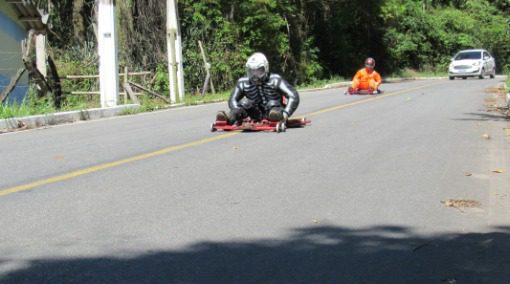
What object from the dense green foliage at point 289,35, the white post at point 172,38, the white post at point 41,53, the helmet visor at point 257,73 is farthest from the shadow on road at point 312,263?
the white post at point 172,38

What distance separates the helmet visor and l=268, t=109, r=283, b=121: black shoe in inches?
25.8

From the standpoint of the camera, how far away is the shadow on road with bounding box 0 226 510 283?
4.77 meters

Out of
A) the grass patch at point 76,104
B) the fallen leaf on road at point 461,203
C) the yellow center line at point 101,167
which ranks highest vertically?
the grass patch at point 76,104

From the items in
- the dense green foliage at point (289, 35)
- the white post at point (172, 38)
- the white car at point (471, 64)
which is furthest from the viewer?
the white car at point (471, 64)

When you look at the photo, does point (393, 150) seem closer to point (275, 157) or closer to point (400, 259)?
point (275, 157)

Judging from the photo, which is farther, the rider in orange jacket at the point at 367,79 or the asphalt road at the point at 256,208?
the rider in orange jacket at the point at 367,79

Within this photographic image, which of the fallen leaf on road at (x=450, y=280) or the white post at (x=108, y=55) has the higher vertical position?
the white post at (x=108, y=55)

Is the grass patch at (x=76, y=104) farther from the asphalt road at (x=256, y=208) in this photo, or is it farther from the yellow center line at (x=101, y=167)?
the yellow center line at (x=101, y=167)

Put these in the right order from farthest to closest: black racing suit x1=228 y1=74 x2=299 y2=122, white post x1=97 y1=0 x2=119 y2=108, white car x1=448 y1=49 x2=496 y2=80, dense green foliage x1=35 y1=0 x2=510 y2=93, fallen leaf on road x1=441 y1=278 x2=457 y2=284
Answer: white car x1=448 y1=49 x2=496 y2=80
dense green foliage x1=35 y1=0 x2=510 y2=93
white post x1=97 y1=0 x2=119 y2=108
black racing suit x1=228 y1=74 x2=299 y2=122
fallen leaf on road x1=441 y1=278 x2=457 y2=284

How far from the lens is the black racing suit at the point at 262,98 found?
13.1m

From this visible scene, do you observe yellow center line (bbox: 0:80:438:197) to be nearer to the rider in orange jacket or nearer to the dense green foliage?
the dense green foliage

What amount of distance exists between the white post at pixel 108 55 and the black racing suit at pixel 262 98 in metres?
7.23

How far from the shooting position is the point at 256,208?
22.2 ft

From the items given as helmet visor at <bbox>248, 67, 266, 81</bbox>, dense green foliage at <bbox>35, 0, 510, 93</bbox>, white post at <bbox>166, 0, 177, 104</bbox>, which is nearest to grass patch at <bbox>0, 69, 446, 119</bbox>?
white post at <bbox>166, 0, 177, 104</bbox>
